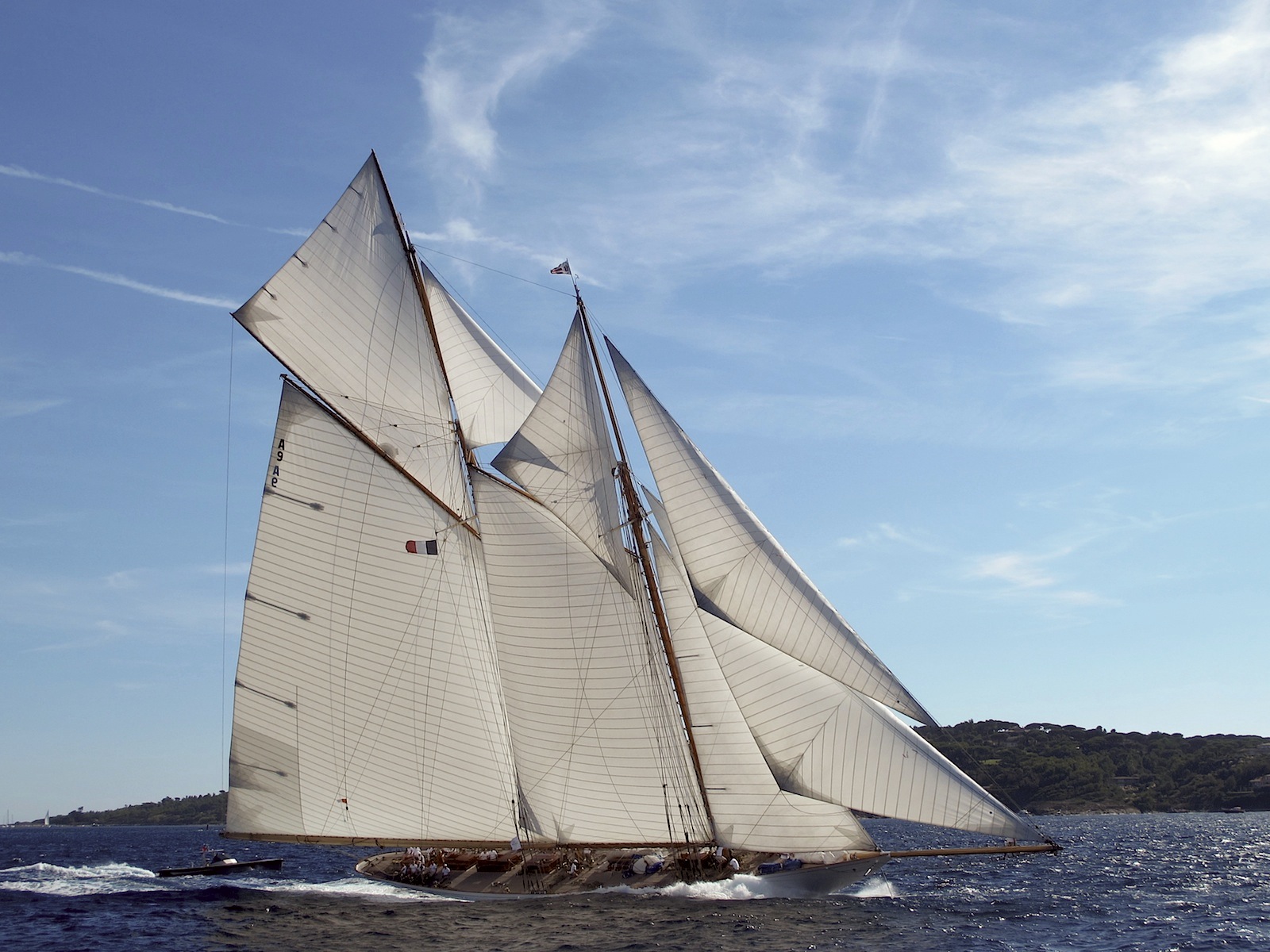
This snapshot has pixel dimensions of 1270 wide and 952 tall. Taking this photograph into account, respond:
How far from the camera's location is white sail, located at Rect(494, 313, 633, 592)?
38750 millimetres

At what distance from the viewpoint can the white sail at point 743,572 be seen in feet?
110

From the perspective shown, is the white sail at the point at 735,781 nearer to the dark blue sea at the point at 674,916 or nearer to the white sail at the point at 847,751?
the white sail at the point at 847,751

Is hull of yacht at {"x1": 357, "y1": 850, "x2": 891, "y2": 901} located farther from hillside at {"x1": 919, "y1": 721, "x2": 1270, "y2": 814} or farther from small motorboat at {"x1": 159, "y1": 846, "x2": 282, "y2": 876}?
hillside at {"x1": 919, "y1": 721, "x2": 1270, "y2": 814}

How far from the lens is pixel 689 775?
124 ft

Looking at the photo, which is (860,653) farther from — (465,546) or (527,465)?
(465,546)

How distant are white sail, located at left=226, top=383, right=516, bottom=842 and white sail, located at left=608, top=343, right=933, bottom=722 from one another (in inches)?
406

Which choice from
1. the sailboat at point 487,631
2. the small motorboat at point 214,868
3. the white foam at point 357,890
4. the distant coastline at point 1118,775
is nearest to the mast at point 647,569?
the sailboat at point 487,631

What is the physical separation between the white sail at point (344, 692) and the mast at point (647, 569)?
7140 mm

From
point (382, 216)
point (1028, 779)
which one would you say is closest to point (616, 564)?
point (382, 216)

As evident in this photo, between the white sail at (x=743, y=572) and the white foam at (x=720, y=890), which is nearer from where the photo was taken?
the white sail at (x=743, y=572)

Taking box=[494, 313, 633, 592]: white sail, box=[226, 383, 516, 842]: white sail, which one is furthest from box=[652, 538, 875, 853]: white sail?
box=[226, 383, 516, 842]: white sail

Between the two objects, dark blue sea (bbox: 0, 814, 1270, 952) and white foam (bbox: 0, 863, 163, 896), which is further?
white foam (bbox: 0, 863, 163, 896)

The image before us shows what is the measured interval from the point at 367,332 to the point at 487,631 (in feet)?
38.2

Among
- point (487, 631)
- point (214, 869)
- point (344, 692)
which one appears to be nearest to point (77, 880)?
point (214, 869)
